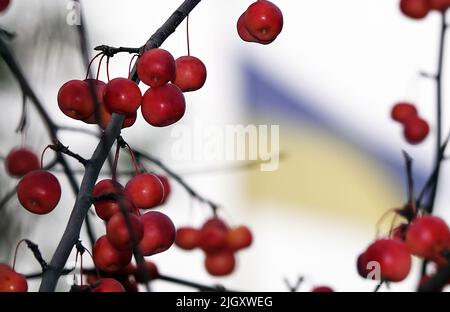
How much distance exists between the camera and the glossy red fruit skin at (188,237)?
2656mm

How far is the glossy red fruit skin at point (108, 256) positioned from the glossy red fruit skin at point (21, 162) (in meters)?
1.06

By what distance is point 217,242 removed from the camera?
2732 mm

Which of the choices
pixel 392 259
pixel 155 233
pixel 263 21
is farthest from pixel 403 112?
pixel 155 233

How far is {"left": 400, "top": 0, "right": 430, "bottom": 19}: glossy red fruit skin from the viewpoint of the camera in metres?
2.60

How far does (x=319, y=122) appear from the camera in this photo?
4.82m

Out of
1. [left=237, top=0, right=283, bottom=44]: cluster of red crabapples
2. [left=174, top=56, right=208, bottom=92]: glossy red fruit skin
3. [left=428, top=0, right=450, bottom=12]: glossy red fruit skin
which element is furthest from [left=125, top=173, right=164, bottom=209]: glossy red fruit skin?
[left=428, top=0, right=450, bottom=12]: glossy red fruit skin

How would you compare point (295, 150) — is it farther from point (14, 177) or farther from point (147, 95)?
point (147, 95)

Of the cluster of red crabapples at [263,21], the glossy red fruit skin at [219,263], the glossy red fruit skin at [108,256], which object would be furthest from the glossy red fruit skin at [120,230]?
the glossy red fruit skin at [219,263]

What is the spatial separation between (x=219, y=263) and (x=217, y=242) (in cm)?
9

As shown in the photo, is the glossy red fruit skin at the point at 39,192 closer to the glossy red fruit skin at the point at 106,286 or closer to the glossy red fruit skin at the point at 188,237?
the glossy red fruit skin at the point at 106,286

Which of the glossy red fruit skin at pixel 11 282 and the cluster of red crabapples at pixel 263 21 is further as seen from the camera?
the cluster of red crabapples at pixel 263 21

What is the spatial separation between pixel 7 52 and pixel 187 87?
0.38 metres
